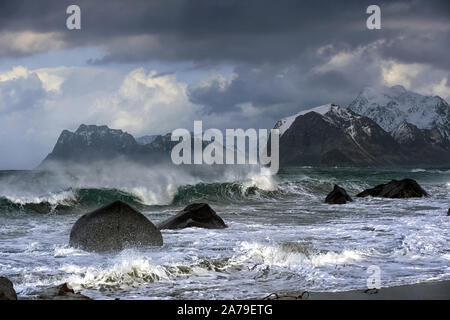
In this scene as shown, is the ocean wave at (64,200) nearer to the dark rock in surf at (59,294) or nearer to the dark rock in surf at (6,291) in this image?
the dark rock in surf at (59,294)

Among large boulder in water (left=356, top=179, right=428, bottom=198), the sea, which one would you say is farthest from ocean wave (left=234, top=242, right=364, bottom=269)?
large boulder in water (left=356, top=179, right=428, bottom=198)

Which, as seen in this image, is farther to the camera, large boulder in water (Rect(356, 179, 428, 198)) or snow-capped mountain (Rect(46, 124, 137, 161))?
snow-capped mountain (Rect(46, 124, 137, 161))

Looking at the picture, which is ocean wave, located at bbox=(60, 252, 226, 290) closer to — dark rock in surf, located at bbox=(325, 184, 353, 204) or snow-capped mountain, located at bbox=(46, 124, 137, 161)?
dark rock in surf, located at bbox=(325, 184, 353, 204)

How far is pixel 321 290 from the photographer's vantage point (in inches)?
327

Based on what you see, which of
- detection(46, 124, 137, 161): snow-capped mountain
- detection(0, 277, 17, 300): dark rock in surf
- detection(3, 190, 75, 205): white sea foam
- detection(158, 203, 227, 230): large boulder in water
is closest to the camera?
detection(0, 277, 17, 300): dark rock in surf

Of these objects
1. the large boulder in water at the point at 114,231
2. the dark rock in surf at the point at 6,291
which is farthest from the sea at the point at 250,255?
the dark rock in surf at the point at 6,291

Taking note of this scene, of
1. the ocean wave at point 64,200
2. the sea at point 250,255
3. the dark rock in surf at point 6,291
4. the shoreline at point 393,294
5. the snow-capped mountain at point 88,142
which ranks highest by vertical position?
the snow-capped mountain at point 88,142

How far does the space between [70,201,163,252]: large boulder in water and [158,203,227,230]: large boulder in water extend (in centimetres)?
294

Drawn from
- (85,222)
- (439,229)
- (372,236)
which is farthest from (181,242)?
(439,229)

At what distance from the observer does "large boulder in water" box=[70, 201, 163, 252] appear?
37.5ft

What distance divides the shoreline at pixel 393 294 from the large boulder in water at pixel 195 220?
7305 millimetres

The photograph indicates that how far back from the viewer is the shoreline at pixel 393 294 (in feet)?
25.3

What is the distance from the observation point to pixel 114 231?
11.6 meters

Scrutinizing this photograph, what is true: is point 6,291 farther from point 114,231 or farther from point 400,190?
point 400,190
